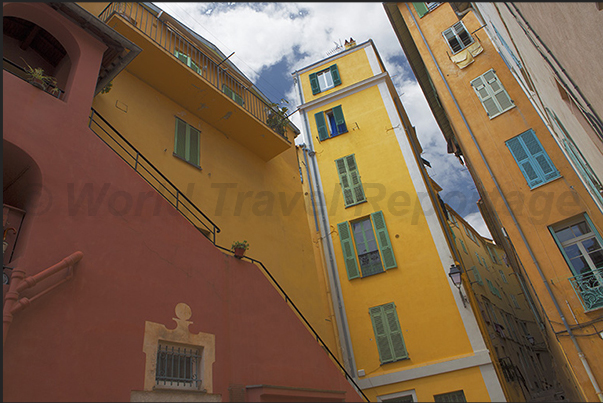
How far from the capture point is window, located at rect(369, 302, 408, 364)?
11.6 m

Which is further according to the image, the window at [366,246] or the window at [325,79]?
the window at [325,79]

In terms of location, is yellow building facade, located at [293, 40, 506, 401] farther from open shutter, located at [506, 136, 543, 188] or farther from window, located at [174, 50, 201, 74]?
window, located at [174, 50, 201, 74]

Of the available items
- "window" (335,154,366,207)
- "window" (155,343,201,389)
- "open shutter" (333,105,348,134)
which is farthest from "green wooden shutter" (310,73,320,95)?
"window" (155,343,201,389)

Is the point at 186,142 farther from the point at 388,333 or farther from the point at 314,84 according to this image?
the point at 314,84

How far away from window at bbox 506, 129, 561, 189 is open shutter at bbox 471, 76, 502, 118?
4.14 ft

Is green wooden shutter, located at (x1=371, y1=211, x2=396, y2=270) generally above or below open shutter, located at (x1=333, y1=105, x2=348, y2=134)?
below

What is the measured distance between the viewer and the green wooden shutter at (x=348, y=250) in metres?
13.2

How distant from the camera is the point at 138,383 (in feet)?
16.0

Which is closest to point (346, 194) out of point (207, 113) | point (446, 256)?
point (446, 256)

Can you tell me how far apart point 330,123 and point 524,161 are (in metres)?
7.48

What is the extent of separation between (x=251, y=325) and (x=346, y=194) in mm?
A: 8547

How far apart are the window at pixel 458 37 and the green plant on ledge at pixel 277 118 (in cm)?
737

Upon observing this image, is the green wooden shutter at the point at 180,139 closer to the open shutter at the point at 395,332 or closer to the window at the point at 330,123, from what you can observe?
the window at the point at 330,123

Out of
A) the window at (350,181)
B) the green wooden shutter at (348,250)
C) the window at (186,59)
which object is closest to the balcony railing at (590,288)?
the green wooden shutter at (348,250)
